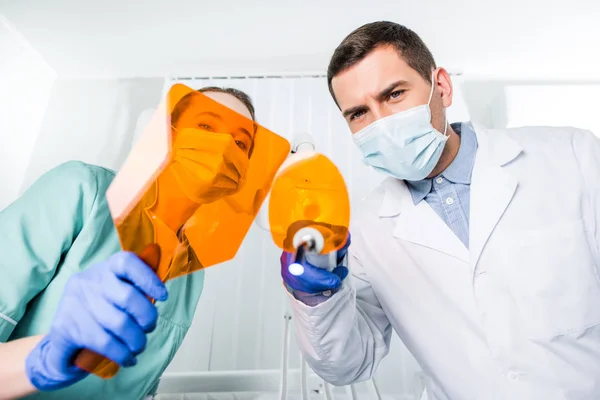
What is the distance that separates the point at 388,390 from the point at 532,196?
108cm

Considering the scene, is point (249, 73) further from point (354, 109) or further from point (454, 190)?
point (454, 190)

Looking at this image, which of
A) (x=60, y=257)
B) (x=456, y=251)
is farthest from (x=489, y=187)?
(x=60, y=257)

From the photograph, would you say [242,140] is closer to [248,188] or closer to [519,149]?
[248,188]

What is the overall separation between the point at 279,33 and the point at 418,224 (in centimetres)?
123

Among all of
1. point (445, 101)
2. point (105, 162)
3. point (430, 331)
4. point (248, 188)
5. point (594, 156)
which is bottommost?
point (430, 331)

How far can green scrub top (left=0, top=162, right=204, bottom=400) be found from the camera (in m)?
0.74

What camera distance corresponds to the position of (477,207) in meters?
0.93

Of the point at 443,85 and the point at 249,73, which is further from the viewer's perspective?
the point at 249,73

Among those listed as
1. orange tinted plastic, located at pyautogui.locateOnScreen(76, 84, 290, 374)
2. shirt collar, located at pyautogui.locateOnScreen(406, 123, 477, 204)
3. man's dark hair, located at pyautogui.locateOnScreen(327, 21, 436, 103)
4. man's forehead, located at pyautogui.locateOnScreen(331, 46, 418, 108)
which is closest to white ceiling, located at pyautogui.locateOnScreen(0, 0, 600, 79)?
man's dark hair, located at pyautogui.locateOnScreen(327, 21, 436, 103)

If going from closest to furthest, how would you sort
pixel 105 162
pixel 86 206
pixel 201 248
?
pixel 201 248
pixel 86 206
pixel 105 162

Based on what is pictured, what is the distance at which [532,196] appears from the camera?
93cm

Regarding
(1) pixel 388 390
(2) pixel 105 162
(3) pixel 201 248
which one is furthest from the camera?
(2) pixel 105 162

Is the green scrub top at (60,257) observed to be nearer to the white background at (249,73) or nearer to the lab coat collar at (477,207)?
the lab coat collar at (477,207)

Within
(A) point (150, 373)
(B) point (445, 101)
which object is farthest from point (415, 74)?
(A) point (150, 373)
